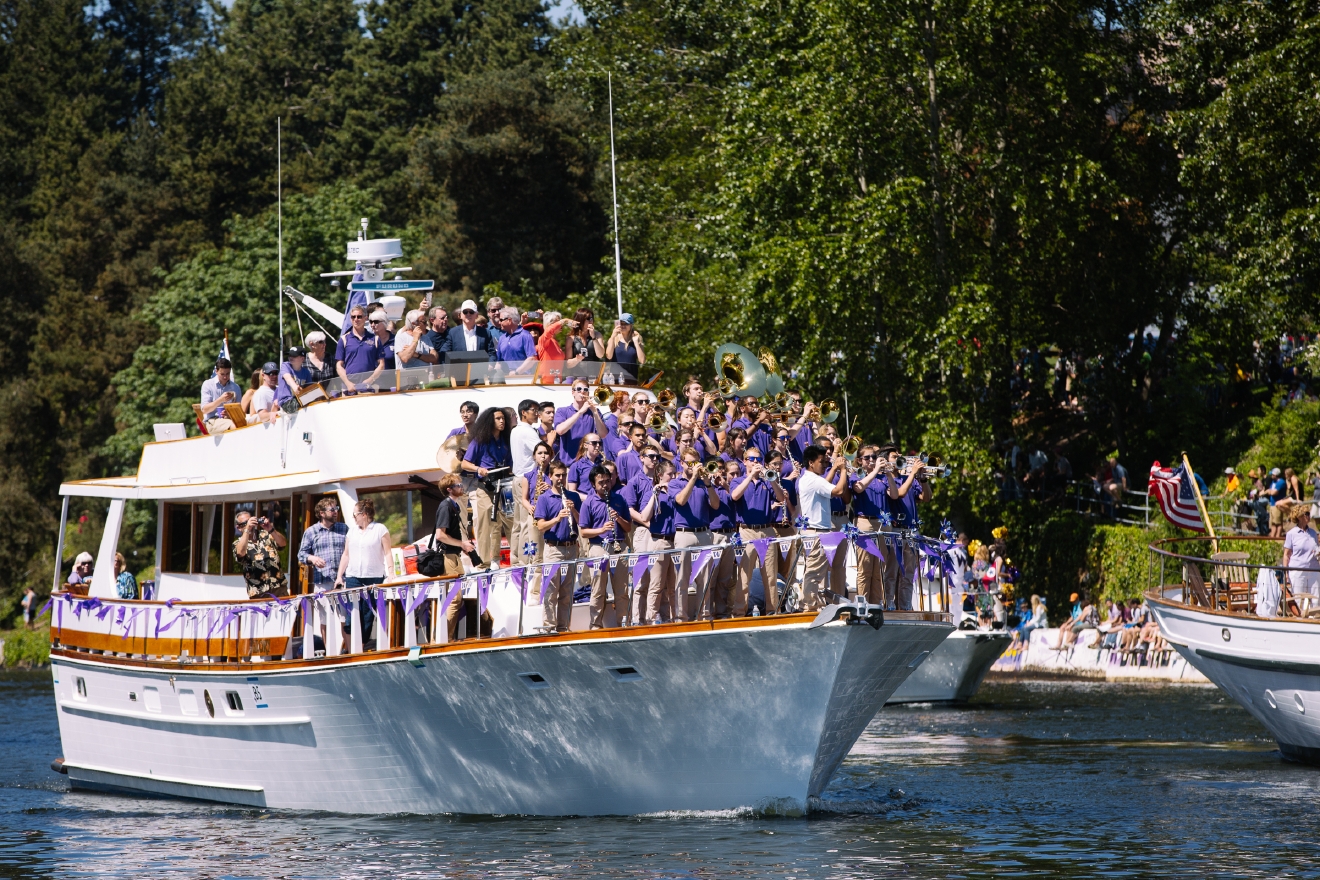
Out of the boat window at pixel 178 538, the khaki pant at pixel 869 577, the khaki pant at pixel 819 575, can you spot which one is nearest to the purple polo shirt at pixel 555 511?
the khaki pant at pixel 819 575

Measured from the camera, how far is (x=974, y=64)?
36.1 meters

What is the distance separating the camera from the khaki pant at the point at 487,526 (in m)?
17.7

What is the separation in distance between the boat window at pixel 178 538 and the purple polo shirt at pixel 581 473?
6.79 m

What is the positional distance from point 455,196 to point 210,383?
3595cm

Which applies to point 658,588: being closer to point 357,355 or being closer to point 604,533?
point 604,533

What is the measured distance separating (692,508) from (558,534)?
1349mm

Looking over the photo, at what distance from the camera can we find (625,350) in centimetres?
2012

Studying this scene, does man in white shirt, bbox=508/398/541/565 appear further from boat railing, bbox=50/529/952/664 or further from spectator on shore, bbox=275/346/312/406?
spectator on shore, bbox=275/346/312/406

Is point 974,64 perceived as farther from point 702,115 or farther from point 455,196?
point 455,196

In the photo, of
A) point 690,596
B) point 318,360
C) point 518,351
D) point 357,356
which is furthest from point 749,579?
point 318,360

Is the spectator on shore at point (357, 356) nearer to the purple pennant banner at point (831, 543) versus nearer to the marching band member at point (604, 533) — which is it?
the marching band member at point (604, 533)

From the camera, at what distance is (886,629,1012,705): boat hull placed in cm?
3112

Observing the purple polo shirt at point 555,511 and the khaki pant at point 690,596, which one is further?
the purple polo shirt at point 555,511

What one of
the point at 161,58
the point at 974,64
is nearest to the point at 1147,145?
the point at 974,64
